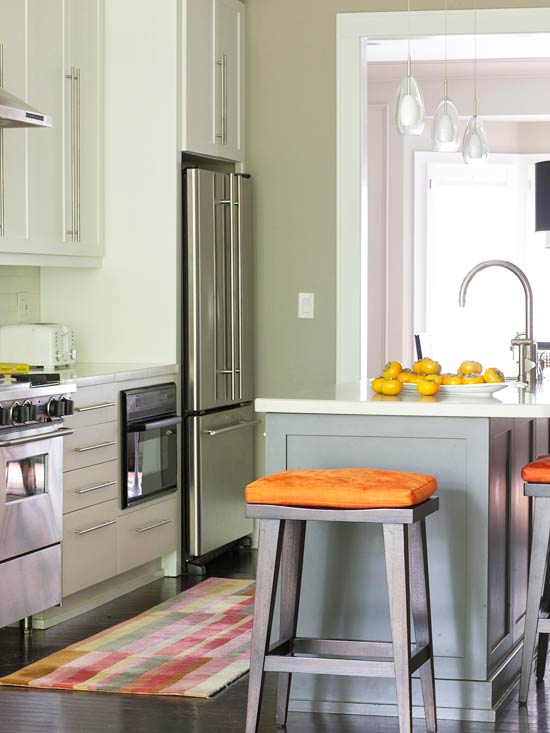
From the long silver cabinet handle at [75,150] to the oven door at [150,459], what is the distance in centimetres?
88

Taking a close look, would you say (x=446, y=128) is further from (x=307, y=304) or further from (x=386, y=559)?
(x=386, y=559)

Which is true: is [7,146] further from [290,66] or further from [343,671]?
[343,671]

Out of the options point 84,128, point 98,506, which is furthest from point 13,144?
point 98,506

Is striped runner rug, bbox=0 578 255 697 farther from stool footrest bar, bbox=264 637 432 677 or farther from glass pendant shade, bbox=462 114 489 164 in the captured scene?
glass pendant shade, bbox=462 114 489 164

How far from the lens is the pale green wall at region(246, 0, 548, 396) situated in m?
5.90

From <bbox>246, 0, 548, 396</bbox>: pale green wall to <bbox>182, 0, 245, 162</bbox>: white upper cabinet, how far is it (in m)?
0.12

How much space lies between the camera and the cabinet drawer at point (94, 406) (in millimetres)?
4516

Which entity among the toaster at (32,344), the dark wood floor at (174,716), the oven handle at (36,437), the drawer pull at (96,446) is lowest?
the dark wood floor at (174,716)

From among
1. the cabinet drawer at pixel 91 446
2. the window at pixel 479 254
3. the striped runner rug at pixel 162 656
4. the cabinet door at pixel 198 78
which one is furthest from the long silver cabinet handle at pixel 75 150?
the window at pixel 479 254

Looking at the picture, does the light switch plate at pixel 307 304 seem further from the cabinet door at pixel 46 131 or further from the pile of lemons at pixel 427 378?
the pile of lemons at pixel 427 378

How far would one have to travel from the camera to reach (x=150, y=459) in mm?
5109

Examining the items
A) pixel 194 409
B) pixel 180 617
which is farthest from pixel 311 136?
pixel 180 617

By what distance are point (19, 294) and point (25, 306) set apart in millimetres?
71

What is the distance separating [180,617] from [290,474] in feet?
5.42
